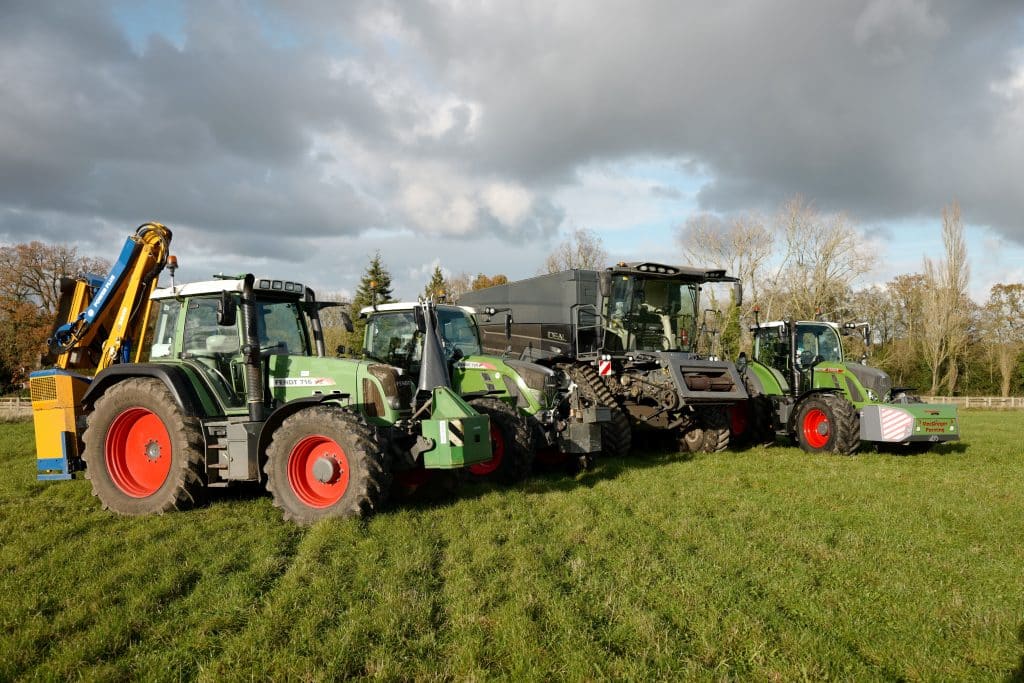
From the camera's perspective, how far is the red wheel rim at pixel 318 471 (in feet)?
20.2

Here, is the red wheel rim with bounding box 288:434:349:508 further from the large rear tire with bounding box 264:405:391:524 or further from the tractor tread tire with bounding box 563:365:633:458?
the tractor tread tire with bounding box 563:365:633:458

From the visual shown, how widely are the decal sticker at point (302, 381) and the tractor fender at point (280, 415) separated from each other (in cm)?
46

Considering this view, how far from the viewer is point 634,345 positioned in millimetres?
12125

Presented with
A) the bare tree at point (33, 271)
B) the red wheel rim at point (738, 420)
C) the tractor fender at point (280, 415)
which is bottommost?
the red wheel rim at point (738, 420)

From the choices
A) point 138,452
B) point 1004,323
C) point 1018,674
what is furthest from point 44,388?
point 1004,323

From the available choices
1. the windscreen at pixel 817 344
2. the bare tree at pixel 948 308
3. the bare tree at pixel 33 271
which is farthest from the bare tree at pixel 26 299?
the bare tree at pixel 948 308

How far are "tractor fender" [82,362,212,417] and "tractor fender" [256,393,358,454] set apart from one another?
807 millimetres

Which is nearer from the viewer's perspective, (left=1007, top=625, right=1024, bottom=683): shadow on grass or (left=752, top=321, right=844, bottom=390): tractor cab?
(left=1007, top=625, right=1024, bottom=683): shadow on grass

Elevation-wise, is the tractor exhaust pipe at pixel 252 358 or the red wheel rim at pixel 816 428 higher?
the tractor exhaust pipe at pixel 252 358

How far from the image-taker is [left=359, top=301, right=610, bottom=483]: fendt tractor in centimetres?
803

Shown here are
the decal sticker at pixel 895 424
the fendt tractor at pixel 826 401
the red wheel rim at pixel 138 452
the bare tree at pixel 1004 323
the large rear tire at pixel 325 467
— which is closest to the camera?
the large rear tire at pixel 325 467

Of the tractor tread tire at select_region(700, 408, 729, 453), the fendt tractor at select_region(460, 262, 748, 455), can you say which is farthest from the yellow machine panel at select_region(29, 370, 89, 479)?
the tractor tread tire at select_region(700, 408, 729, 453)

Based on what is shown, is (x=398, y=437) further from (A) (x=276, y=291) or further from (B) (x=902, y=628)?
(B) (x=902, y=628)

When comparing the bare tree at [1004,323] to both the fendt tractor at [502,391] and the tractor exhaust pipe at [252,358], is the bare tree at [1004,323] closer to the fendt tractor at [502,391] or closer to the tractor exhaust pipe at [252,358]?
the fendt tractor at [502,391]
